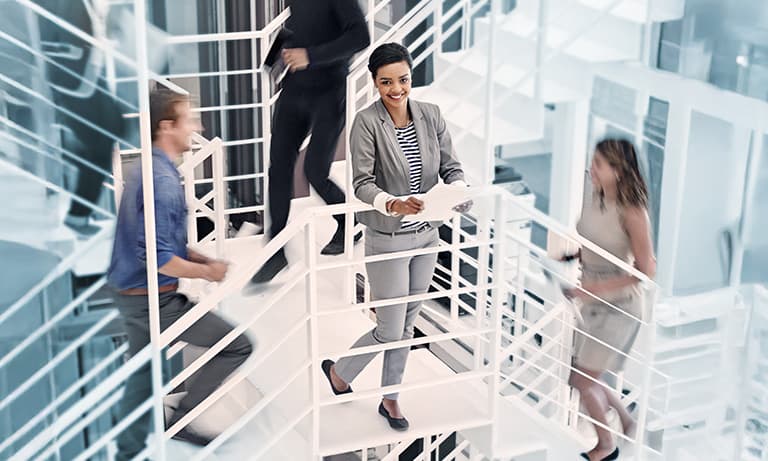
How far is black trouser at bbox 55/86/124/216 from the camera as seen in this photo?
2396 mm

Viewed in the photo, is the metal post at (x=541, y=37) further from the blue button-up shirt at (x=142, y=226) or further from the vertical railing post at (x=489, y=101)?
the blue button-up shirt at (x=142, y=226)

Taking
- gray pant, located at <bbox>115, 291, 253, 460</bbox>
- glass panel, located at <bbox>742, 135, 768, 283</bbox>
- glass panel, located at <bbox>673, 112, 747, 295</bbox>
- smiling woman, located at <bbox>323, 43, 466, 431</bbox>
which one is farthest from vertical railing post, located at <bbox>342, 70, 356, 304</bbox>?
glass panel, located at <bbox>742, 135, 768, 283</bbox>

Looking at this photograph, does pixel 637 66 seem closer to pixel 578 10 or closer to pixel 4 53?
pixel 578 10

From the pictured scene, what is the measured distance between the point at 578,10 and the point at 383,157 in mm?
1003

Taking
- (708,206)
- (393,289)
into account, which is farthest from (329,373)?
(708,206)

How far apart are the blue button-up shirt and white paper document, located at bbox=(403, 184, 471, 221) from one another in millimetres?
370

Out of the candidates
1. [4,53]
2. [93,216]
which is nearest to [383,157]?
[93,216]

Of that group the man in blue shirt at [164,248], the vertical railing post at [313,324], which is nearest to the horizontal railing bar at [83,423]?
the man in blue shirt at [164,248]

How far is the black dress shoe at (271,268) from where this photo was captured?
232cm

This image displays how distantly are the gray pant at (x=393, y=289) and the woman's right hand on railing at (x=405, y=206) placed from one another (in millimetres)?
125

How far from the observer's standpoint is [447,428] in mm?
2107

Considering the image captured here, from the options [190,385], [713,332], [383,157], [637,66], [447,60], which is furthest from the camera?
[713,332]

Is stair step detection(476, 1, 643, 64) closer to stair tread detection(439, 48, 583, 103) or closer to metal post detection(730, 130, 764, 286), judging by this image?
stair tread detection(439, 48, 583, 103)

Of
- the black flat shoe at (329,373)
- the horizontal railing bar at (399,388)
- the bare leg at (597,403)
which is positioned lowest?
the bare leg at (597,403)
